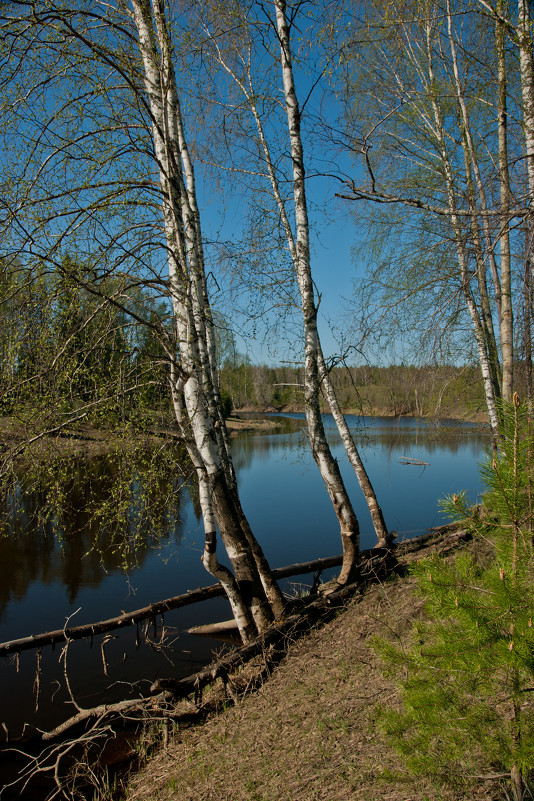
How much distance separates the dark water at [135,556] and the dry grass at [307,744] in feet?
3.72

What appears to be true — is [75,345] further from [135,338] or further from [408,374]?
[408,374]

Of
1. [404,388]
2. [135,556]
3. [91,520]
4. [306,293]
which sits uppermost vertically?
[306,293]

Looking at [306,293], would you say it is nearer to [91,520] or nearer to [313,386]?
[313,386]

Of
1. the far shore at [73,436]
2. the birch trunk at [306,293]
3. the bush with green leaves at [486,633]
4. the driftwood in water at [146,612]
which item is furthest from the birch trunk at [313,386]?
the bush with green leaves at [486,633]

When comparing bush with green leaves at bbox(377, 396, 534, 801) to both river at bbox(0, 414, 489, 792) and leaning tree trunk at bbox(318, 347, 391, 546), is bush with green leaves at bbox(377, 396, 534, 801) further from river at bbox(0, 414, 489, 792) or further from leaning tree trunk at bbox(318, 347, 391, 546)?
leaning tree trunk at bbox(318, 347, 391, 546)

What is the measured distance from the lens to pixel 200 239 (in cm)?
596

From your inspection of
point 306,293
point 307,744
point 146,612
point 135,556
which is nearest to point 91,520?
point 135,556

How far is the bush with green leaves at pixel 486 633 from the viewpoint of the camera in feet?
6.27

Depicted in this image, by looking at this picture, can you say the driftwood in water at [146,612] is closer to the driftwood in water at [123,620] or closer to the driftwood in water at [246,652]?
the driftwood in water at [123,620]

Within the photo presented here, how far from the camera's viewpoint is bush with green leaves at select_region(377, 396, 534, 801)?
6.27 feet

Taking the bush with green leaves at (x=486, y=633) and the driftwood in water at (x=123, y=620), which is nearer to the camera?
the bush with green leaves at (x=486, y=633)

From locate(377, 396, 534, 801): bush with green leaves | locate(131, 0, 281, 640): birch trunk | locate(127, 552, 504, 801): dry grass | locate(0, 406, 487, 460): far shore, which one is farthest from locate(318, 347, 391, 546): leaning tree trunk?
locate(377, 396, 534, 801): bush with green leaves

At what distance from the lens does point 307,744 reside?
3.71 metres

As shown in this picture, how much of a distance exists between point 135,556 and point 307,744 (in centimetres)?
281
